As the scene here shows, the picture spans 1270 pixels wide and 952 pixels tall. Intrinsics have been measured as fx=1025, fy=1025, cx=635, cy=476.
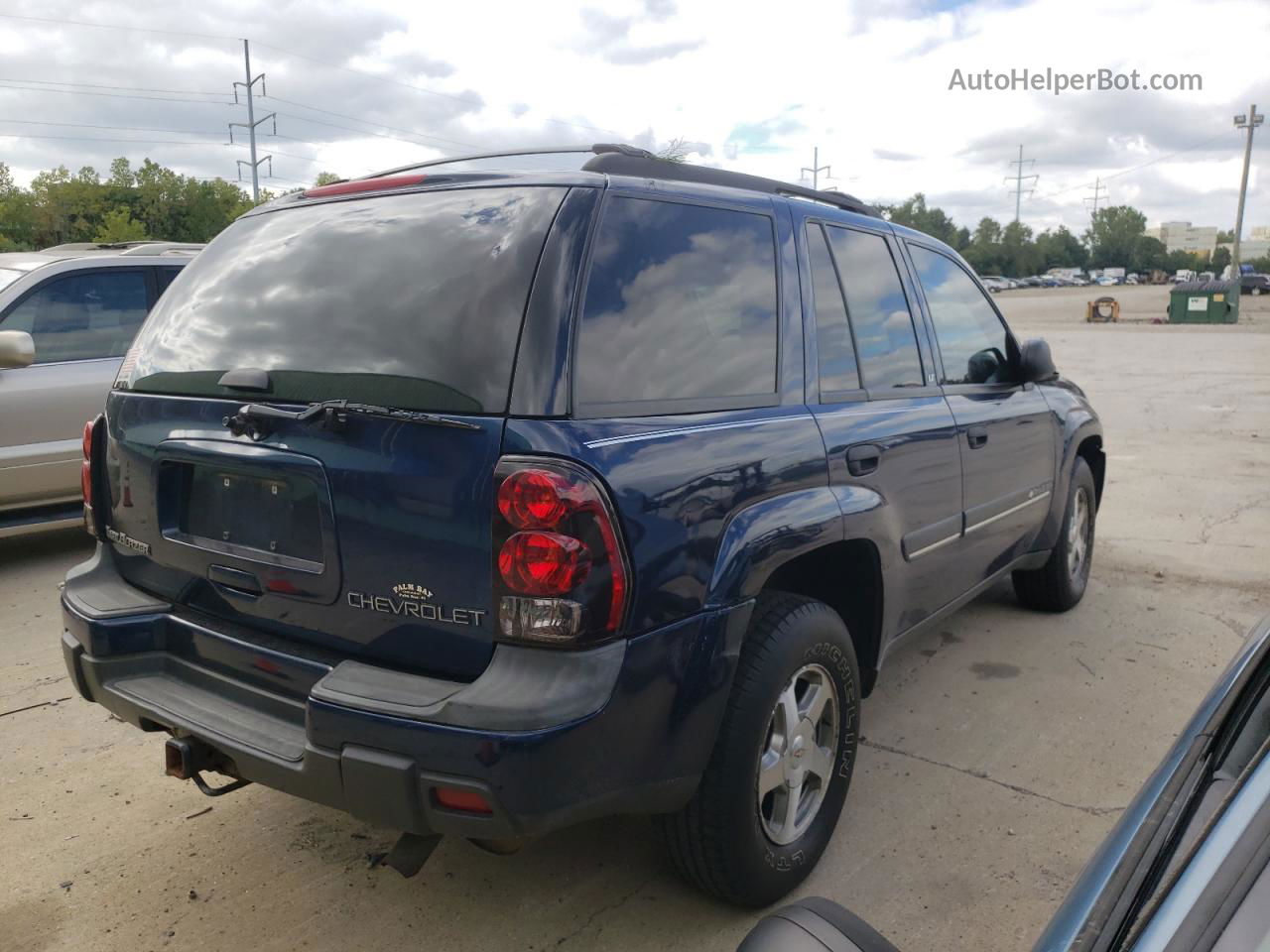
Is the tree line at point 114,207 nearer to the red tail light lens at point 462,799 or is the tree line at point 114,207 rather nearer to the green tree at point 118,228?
the green tree at point 118,228

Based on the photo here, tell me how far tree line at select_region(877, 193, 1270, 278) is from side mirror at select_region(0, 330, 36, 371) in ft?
428

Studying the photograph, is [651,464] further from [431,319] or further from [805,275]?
[805,275]

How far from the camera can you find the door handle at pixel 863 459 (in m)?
3.05

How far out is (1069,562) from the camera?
5281mm

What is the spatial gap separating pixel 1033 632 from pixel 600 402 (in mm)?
3585

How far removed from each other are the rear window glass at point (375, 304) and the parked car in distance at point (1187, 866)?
1.34m

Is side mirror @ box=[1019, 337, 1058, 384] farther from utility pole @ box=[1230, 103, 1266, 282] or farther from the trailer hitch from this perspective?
utility pole @ box=[1230, 103, 1266, 282]

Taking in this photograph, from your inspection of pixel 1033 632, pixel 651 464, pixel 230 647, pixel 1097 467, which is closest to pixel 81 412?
pixel 230 647

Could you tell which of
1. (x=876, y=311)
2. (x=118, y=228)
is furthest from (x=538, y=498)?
(x=118, y=228)

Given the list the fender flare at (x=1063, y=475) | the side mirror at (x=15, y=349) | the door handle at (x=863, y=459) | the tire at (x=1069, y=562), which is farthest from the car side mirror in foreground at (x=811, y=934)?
the side mirror at (x=15, y=349)

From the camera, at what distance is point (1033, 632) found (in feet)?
16.7

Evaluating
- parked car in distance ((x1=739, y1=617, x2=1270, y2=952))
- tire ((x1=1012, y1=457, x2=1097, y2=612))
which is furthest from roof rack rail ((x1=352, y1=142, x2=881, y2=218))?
tire ((x1=1012, y1=457, x2=1097, y2=612))

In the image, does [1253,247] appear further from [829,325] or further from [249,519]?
[249,519]

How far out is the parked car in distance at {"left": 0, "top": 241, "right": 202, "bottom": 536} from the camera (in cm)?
593
